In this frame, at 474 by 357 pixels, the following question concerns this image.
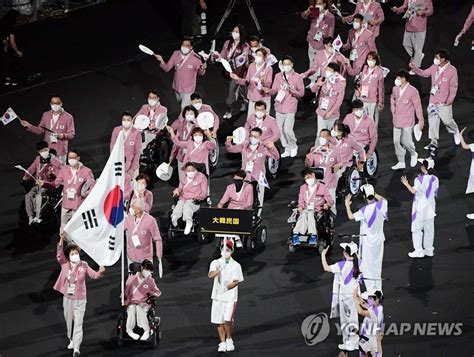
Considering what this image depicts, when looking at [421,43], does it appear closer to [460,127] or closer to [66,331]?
[460,127]

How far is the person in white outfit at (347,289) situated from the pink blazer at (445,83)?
608cm

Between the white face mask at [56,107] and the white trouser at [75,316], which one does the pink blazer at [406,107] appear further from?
the white trouser at [75,316]

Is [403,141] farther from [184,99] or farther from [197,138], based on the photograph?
[184,99]

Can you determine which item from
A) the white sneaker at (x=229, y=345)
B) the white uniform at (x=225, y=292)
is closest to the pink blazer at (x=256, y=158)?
the white uniform at (x=225, y=292)

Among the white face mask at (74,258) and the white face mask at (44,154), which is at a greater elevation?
the white face mask at (44,154)

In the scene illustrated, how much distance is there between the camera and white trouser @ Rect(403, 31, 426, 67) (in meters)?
32.7

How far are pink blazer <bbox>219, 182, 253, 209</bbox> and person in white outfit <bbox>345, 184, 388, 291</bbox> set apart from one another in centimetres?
203

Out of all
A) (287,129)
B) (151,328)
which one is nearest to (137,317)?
(151,328)

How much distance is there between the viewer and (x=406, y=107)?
94.7ft

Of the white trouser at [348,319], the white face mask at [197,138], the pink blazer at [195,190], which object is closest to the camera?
the white trouser at [348,319]

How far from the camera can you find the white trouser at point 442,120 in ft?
97.3

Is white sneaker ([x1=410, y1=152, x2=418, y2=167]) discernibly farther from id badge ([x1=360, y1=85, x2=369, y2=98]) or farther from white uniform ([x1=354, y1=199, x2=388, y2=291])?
white uniform ([x1=354, y1=199, x2=388, y2=291])

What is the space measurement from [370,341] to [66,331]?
4.73 metres

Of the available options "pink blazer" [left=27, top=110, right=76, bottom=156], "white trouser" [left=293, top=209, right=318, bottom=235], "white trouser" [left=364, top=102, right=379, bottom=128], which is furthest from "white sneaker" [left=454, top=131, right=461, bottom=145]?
"pink blazer" [left=27, top=110, right=76, bottom=156]
